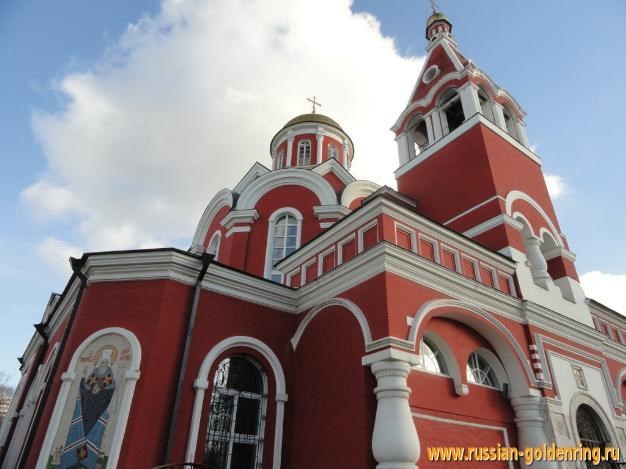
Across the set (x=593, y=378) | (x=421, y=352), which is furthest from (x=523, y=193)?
(x=421, y=352)

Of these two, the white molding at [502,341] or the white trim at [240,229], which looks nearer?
the white molding at [502,341]

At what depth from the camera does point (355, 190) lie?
15188mm

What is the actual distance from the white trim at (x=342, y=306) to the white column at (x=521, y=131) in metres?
9.31

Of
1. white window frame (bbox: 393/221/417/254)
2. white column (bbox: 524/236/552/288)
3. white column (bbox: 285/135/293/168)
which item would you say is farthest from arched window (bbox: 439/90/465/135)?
white column (bbox: 285/135/293/168)

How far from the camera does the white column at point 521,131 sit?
46.0 ft

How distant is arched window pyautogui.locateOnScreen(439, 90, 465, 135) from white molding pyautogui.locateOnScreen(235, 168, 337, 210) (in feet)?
13.7

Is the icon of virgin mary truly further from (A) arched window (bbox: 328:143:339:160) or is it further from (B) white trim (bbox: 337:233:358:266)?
(A) arched window (bbox: 328:143:339:160)

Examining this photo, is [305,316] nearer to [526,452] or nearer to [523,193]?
[526,452]

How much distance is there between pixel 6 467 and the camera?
10156mm

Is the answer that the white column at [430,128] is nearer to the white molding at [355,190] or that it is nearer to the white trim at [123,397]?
the white molding at [355,190]

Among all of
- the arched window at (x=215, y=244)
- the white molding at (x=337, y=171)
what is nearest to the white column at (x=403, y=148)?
the white molding at (x=337, y=171)

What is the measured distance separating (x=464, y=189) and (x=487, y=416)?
585 centimetres

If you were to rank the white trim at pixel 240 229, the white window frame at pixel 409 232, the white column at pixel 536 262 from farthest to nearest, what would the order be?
the white trim at pixel 240 229
the white column at pixel 536 262
the white window frame at pixel 409 232

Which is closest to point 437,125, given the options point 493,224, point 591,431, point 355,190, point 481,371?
point 355,190
